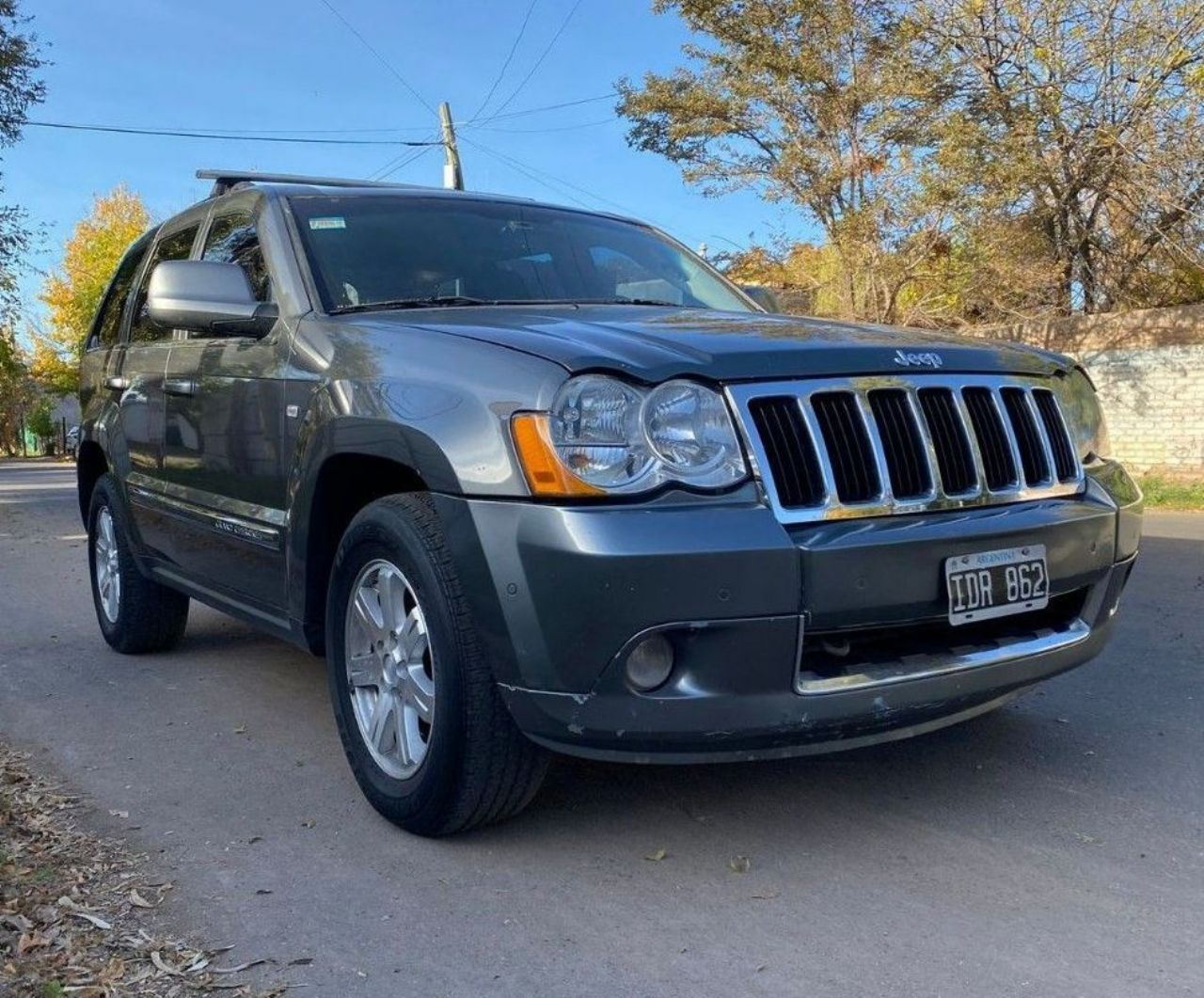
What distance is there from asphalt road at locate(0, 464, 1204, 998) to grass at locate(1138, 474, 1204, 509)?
29.2 ft

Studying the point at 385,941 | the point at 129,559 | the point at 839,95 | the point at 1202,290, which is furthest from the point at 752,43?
the point at 385,941

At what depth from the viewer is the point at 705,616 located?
103 inches

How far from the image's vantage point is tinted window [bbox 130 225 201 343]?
5.01 metres

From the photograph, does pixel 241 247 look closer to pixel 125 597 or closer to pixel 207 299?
pixel 207 299

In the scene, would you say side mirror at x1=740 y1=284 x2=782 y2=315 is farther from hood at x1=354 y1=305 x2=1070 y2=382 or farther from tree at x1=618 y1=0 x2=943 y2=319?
tree at x1=618 y1=0 x2=943 y2=319

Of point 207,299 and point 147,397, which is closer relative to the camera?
point 207,299

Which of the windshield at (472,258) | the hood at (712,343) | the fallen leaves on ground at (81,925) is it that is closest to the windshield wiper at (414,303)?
the windshield at (472,258)

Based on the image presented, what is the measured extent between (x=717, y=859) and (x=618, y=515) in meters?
1.00

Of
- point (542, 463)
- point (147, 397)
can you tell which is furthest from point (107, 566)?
point (542, 463)

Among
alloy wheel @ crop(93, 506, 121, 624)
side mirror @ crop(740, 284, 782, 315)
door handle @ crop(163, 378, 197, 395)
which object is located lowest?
alloy wheel @ crop(93, 506, 121, 624)

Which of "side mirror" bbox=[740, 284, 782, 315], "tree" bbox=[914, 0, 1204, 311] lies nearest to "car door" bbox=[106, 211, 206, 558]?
"side mirror" bbox=[740, 284, 782, 315]

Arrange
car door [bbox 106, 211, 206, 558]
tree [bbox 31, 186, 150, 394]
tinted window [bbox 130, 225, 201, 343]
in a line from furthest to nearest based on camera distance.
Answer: tree [bbox 31, 186, 150, 394], tinted window [bbox 130, 225, 201, 343], car door [bbox 106, 211, 206, 558]

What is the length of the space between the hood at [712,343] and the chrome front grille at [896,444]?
51 mm

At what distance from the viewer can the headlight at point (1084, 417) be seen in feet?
11.7
